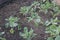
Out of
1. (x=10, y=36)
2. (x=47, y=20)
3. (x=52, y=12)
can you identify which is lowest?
(x=10, y=36)

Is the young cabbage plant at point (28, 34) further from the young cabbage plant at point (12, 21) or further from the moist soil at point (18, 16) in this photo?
the young cabbage plant at point (12, 21)

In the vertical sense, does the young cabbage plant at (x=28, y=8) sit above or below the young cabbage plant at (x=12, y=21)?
above

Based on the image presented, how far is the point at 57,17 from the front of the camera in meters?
2.68

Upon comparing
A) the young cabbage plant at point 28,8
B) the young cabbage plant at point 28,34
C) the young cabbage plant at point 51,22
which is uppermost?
the young cabbage plant at point 28,8

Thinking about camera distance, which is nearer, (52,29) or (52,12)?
(52,29)

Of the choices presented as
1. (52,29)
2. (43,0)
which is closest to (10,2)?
(43,0)

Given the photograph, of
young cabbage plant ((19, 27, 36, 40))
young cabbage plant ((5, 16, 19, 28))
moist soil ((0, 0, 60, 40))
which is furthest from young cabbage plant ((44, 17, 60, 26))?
young cabbage plant ((5, 16, 19, 28))

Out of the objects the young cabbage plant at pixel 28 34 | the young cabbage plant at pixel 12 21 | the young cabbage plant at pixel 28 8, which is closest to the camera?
the young cabbage plant at pixel 28 34

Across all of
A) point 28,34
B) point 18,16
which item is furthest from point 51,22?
point 18,16

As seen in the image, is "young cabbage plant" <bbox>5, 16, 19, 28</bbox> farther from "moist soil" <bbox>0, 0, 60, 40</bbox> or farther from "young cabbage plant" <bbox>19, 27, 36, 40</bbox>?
"young cabbage plant" <bbox>19, 27, 36, 40</bbox>

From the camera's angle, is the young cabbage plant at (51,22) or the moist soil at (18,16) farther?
the young cabbage plant at (51,22)

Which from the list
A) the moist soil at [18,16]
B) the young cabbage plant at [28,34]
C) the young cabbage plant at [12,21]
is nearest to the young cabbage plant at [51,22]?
the moist soil at [18,16]

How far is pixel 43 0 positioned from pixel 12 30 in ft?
2.52

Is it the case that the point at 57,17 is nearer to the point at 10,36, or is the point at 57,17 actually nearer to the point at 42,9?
the point at 42,9
